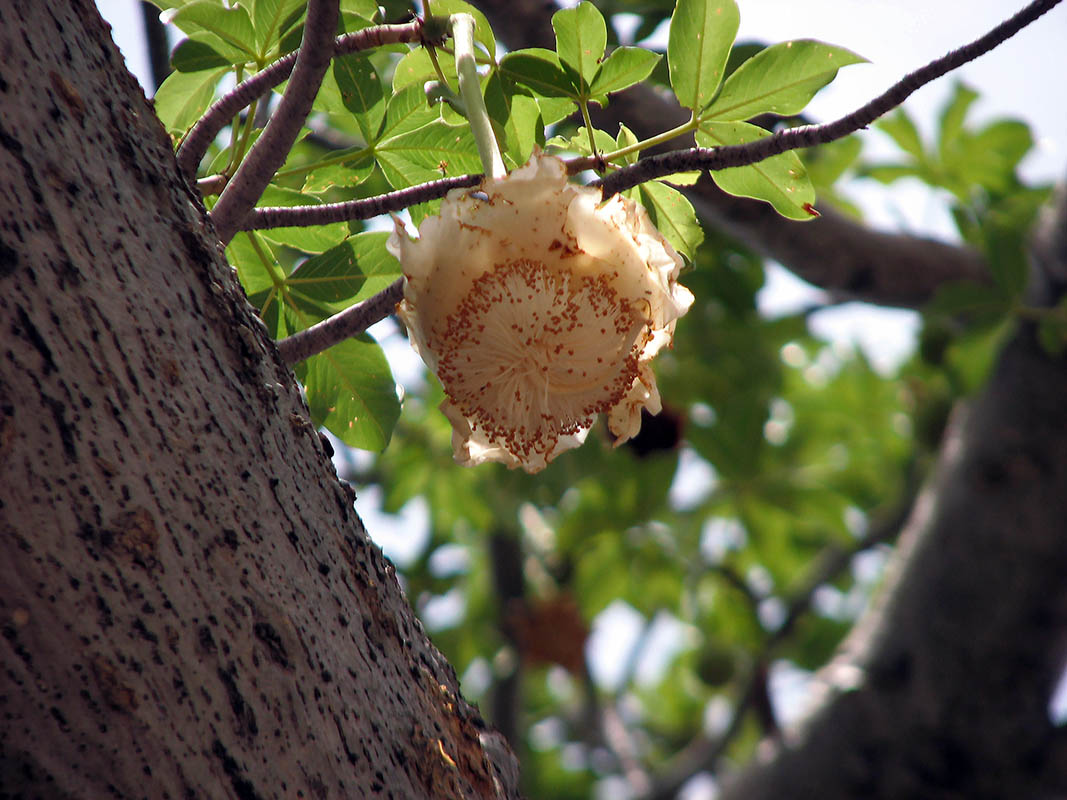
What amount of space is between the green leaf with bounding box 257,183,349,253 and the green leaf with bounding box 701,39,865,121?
38 centimetres

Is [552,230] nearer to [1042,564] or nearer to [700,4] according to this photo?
[700,4]

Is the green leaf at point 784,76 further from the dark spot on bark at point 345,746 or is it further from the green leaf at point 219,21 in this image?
the dark spot on bark at point 345,746

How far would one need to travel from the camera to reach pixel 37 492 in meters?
0.50

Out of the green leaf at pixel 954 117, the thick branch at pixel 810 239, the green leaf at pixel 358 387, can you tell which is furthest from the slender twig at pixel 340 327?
the green leaf at pixel 954 117

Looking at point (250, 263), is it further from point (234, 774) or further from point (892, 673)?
point (892, 673)

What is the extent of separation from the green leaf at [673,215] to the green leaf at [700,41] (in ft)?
0.28

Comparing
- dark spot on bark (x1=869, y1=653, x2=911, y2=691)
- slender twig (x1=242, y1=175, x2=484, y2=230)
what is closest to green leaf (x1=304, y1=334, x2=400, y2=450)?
slender twig (x1=242, y1=175, x2=484, y2=230)

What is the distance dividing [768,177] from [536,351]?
0.90ft

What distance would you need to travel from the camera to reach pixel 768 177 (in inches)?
31.3

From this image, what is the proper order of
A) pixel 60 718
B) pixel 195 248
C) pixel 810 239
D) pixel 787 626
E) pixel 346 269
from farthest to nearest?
pixel 787 626 < pixel 810 239 < pixel 346 269 < pixel 195 248 < pixel 60 718

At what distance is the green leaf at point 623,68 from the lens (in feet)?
2.54

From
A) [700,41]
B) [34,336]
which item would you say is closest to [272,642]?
[34,336]

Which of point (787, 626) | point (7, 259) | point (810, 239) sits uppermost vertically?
point (7, 259)

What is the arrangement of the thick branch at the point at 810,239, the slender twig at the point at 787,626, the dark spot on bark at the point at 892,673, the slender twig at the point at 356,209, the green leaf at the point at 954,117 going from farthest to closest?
1. the slender twig at the point at 787,626
2. the green leaf at the point at 954,117
3. the dark spot on bark at the point at 892,673
4. the thick branch at the point at 810,239
5. the slender twig at the point at 356,209
